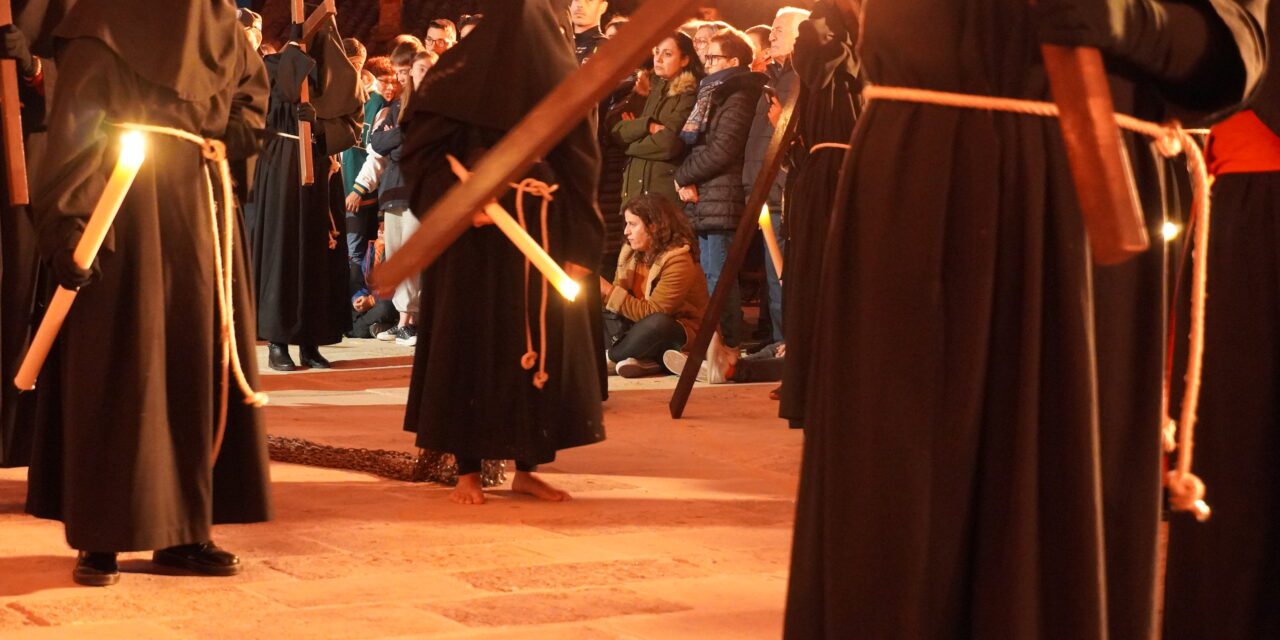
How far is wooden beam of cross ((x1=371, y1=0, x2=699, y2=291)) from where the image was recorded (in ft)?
6.47

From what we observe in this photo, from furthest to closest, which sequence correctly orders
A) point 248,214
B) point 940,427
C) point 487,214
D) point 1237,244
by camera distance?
point 248,214, point 487,214, point 1237,244, point 940,427

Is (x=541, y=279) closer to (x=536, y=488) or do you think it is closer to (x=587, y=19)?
(x=536, y=488)

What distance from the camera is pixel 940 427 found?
96.6 inches

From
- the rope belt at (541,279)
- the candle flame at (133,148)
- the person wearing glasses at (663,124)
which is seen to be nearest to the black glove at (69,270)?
the candle flame at (133,148)

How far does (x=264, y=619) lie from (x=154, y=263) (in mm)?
1075

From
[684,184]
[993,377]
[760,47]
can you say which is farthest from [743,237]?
[993,377]

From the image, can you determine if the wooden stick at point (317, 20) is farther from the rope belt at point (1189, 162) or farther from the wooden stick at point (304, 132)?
the rope belt at point (1189, 162)

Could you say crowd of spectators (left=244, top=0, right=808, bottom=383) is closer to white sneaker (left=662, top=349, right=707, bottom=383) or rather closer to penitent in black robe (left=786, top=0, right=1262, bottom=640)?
white sneaker (left=662, top=349, right=707, bottom=383)

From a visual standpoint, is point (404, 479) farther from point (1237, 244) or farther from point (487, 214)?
point (1237, 244)

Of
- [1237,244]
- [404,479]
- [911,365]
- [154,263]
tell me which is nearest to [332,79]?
[404,479]

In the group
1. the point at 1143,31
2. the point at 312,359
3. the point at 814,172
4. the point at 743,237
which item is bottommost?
the point at 312,359

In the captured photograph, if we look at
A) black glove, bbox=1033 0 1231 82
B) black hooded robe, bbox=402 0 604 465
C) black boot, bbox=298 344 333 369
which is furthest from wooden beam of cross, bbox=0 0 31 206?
black boot, bbox=298 344 333 369

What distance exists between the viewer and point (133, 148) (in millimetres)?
4695

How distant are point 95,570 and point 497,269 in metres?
2.01
